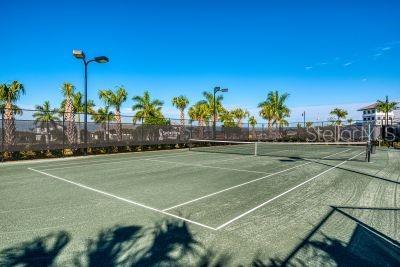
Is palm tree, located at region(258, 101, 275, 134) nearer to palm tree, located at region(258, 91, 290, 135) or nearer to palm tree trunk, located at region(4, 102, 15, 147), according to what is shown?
palm tree, located at region(258, 91, 290, 135)

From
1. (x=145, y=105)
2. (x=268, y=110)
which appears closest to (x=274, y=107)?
(x=268, y=110)

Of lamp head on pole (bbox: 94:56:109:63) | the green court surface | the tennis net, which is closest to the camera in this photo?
the green court surface

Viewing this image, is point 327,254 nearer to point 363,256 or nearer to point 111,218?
point 363,256

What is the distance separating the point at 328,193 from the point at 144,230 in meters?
6.41

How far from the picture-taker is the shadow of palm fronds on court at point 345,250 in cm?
493

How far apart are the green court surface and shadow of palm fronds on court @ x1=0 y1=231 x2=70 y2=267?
16 mm

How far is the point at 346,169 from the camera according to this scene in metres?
15.4

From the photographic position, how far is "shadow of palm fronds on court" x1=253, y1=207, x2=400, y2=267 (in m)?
4.93

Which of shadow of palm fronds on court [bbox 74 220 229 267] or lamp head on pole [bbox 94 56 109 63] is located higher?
lamp head on pole [bbox 94 56 109 63]

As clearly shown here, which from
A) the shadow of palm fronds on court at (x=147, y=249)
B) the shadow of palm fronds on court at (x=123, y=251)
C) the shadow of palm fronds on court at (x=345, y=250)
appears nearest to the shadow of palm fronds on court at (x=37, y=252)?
the shadow of palm fronds on court at (x=123, y=251)

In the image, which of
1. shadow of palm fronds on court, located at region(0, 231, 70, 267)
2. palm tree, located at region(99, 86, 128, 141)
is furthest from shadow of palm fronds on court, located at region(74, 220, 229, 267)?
palm tree, located at region(99, 86, 128, 141)

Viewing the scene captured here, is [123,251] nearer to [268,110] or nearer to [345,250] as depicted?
[345,250]

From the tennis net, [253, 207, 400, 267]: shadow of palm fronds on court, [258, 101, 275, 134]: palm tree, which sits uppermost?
[258, 101, 275, 134]: palm tree

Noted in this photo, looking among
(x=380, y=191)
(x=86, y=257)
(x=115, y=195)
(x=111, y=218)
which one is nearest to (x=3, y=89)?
(x=115, y=195)
